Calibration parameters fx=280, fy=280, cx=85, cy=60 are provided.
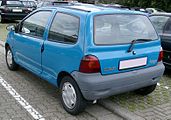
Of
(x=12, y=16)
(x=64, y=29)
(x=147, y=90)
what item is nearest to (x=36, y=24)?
(x=64, y=29)

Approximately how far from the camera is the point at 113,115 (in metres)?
4.34

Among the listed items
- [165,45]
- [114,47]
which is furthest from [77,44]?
[165,45]

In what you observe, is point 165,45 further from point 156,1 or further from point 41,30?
point 156,1

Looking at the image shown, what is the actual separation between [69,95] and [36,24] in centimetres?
166

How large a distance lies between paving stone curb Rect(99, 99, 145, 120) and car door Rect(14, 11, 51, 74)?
132 cm

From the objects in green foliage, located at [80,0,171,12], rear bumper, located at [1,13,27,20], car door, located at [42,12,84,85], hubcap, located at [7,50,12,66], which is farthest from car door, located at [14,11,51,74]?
green foliage, located at [80,0,171,12]

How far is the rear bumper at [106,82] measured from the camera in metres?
3.87

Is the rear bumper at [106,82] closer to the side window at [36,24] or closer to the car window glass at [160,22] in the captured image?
the side window at [36,24]

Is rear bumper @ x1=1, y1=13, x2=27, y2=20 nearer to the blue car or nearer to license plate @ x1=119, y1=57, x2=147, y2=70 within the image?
the blue car

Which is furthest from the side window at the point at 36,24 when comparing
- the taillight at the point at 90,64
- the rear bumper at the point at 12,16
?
the rear bumper at the point at 12,16

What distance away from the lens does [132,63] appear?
165 inches

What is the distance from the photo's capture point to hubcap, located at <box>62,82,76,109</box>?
4.21 m

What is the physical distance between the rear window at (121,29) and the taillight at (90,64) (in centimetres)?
26

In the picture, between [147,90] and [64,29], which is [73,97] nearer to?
[64,29]
